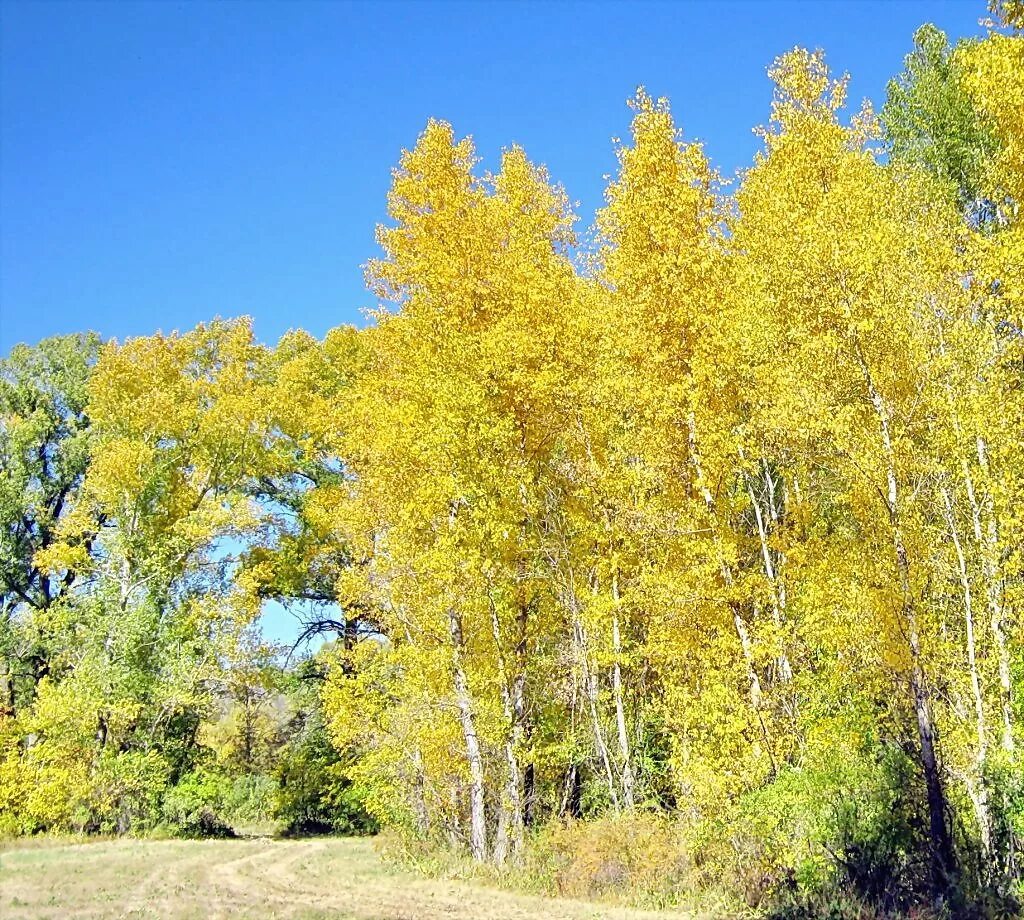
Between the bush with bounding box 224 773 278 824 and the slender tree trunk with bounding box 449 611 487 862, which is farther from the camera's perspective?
the bush with bounding box 224 773 278 824

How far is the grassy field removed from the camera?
9453 mm

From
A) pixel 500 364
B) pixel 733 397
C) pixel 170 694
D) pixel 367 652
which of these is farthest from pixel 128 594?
pixel 733 397

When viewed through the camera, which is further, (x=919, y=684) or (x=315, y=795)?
(x=315, y=795)

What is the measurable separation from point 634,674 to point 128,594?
13582mm

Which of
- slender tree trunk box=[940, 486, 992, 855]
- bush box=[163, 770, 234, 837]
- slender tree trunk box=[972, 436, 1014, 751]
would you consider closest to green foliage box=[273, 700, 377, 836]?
bush box=[163, 770, 234, 837]

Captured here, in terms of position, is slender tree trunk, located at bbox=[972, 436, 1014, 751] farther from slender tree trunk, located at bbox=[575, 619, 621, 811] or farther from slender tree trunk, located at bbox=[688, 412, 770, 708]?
slender tree trunk, located at bbox=[575, 619, 621, 811]

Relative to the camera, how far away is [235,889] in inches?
448

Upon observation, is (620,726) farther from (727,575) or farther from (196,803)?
(196,803)

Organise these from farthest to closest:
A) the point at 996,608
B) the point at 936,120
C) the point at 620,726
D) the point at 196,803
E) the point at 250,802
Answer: the point at 250,802
the point at 196,803
the point at 936,120
the point at 620,726
the point at 996,608

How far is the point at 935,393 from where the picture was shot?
9.60m

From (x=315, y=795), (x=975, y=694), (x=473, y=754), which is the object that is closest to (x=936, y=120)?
(x=975, y=694)

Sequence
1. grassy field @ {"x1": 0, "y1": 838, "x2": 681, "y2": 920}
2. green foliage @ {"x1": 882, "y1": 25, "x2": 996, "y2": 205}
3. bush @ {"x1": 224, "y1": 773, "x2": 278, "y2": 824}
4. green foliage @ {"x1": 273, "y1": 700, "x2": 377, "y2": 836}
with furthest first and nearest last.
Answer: bush @ {"x1": 224, "y1": 773, "x2": 278, "y2": 824} → green foliage @ {"x1": 273, "y1": 700, "x2": 377, "y2": 836} → green foliage @ {"x1": 882, "y1": 25, "x2": 996, "y2": 205} → grassy field @ {"x1": 0, "y1": 838, "x2": 681, "y2": 920}

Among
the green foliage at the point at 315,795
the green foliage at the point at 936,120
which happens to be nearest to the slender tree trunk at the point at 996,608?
the green foliage at the point at 936,120

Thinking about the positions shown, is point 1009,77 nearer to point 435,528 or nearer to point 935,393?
point 935,393
